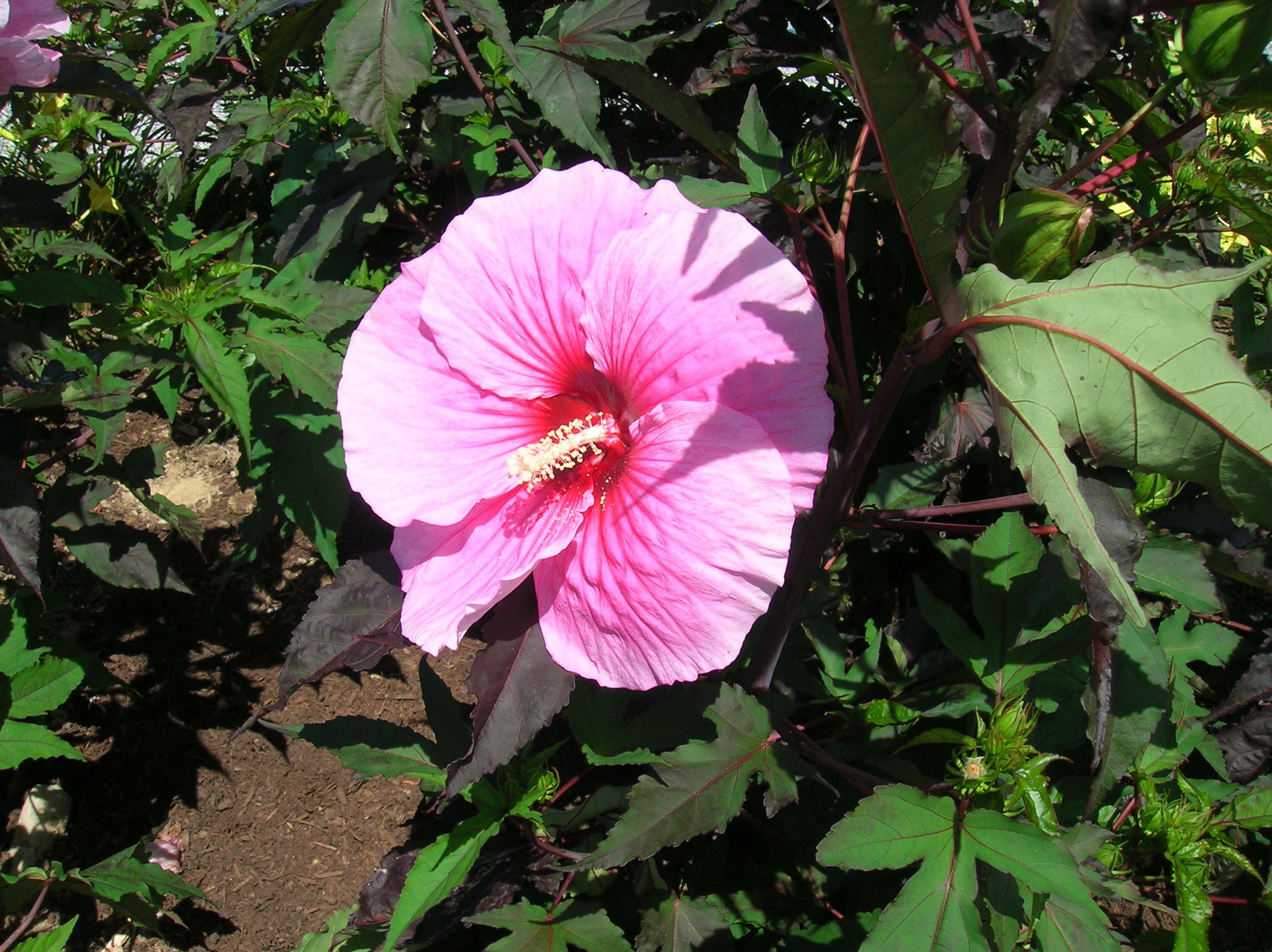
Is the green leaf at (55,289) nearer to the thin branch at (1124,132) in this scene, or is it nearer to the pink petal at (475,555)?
the pink petal at (475,555)

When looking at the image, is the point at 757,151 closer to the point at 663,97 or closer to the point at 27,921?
the point at 663,97

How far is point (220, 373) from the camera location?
1.34m

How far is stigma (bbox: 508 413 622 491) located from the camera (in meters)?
0.99

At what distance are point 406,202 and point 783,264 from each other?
157 centimetres

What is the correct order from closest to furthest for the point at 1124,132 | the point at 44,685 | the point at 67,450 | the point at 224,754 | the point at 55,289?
the point at 1124,132, the point at 55,289, the point at 44,685, the point at 67,450, the point at 224,754

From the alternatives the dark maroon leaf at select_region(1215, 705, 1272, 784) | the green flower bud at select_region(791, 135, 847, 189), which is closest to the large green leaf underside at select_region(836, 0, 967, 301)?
the green flower bud at select_region(791, 135, 847, 189)

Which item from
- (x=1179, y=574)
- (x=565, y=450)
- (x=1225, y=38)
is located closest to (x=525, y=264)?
(x=565, y=450)

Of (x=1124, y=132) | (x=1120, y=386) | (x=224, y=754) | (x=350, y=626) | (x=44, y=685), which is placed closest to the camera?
(x=1120, y=386)

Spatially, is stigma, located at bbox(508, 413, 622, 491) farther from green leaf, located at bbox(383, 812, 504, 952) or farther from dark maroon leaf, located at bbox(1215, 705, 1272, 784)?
dark maroon leaf, located at bbox(1215, 705, 1272, 784)

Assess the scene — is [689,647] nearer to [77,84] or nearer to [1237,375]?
[1237,375]

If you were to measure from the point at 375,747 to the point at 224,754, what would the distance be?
0.89 meters

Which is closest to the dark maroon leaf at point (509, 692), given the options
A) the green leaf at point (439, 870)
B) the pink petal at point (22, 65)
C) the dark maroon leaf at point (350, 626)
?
the dark maroon leaf at point (350, 626)

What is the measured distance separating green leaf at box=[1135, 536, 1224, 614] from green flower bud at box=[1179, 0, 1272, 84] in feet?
2.59

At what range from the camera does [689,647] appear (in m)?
0.85
